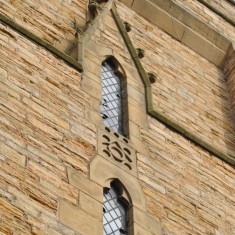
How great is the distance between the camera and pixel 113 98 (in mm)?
11812

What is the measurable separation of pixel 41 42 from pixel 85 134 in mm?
1378

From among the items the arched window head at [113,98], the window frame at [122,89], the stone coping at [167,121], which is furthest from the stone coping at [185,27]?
the arched window head at [113,98]

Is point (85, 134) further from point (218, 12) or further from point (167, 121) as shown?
point (218, 12)

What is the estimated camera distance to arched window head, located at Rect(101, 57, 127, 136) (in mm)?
11281

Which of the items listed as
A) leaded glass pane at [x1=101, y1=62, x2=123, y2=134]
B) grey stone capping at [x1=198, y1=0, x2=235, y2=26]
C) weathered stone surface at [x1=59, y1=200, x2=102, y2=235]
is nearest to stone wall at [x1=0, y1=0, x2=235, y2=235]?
weathered stone surface at [x1=59, y1=200, x2=102, y2=235]

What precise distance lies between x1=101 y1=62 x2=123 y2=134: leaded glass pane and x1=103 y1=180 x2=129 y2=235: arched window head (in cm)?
112

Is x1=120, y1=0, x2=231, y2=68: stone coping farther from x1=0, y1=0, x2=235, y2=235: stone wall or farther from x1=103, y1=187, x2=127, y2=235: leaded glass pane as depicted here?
x1=103, y1=187, x2=127, y2=235: leaded glass pane

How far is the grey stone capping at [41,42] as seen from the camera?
35.6 ft

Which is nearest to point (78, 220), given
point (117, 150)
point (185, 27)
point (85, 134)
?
point (85, 134)

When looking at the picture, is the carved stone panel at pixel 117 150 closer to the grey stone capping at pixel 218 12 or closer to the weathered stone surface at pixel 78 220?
the weathered stone surface at pixel 78 220

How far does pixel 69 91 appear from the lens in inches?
Result: 420

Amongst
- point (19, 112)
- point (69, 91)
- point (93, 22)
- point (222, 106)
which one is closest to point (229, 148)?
point (222, 106)

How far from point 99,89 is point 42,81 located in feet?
3.48

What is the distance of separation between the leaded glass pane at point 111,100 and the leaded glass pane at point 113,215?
1.22 m
